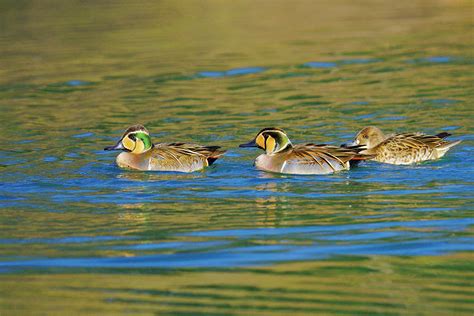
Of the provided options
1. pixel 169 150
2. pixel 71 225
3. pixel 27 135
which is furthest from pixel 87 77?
pixel 71 225

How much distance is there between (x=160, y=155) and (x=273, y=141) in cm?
145

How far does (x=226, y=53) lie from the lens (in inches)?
Answer: 997

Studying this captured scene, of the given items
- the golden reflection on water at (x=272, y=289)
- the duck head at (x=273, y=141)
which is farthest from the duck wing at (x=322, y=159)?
the golden reflection on water at (x=272, y=289)

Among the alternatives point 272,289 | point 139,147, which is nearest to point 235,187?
point 139,147

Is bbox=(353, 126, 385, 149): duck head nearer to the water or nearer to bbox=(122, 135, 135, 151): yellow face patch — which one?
the water

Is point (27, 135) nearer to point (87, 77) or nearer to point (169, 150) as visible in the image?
point (169, 150)

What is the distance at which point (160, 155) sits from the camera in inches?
550

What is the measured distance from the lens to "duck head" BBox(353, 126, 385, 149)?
14328 millimetres

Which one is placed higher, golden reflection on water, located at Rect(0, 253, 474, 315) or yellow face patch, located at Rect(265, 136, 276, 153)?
yellow face patch, located at Rect(265, 136, 276, 153)

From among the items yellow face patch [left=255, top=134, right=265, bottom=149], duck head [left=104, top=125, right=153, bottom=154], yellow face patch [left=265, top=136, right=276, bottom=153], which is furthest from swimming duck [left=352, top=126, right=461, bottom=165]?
duck head [left=104, top=125, right=153, bottom=154]

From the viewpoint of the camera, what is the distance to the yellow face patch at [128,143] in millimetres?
14117

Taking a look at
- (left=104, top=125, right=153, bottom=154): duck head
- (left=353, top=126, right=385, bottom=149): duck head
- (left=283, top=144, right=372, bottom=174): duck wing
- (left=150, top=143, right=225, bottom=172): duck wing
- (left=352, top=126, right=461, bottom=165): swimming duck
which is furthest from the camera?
(left=353, top=126, right=385, bottom=149): duck head

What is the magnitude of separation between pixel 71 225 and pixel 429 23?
19.2m

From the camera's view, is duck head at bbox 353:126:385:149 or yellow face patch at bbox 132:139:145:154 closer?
yellow face patch at bbox 132:139:145:154
